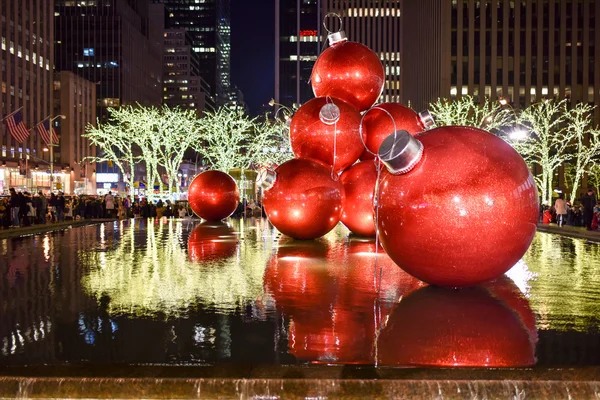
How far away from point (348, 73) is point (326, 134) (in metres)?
1.58

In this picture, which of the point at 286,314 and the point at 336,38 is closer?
the point at 286,314

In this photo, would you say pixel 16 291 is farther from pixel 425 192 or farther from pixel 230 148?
pixel 230 148

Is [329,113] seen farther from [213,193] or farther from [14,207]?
[14,207]

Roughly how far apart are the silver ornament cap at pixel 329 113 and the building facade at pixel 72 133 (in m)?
87.7

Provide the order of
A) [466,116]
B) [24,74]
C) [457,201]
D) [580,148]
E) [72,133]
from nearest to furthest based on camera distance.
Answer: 1. [457,201]
2. [580,148]
3. [466,116]
4. [24,74]
5. [72,133]

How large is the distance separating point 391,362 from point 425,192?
2.32 m

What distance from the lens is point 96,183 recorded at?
104m

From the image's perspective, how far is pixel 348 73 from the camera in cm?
1209

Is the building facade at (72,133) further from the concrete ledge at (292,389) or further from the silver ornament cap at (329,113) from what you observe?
the concrete ledge at (292,389)

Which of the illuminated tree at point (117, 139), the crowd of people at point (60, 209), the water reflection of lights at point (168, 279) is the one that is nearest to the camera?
the water reflection of lights at point (168, 279)

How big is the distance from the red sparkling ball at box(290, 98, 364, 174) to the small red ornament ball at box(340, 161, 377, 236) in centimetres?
42

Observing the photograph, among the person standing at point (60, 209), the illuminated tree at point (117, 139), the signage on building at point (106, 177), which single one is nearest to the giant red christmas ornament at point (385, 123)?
the person standing at point (60, 209)

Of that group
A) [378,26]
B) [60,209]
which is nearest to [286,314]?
[60,209]

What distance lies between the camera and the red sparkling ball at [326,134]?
11445 mm
